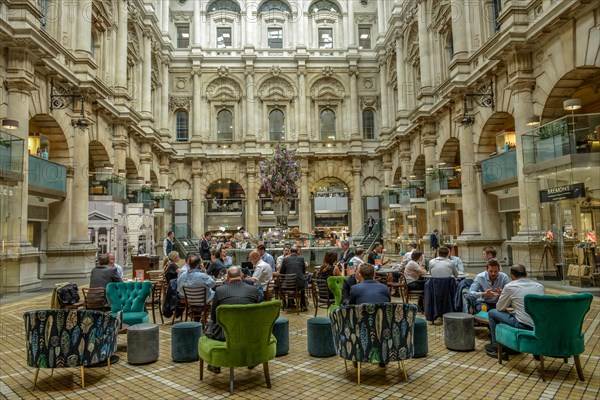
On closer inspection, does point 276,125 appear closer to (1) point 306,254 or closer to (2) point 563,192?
(1) point 306,254

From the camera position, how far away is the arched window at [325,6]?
105 ft

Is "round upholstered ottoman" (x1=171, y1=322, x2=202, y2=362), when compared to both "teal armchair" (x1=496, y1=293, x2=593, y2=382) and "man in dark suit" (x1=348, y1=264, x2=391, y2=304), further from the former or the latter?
"teal armchair" (x1=496, y1=293, x2=593, y2=382)

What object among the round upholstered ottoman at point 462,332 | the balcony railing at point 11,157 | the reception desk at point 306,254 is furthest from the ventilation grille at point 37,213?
the round upholstered ottoman at point 462,332

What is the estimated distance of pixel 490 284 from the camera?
6391 millimetres

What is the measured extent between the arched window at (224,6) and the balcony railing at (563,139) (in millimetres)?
25328

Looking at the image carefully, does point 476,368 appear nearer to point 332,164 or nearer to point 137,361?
point 137,361

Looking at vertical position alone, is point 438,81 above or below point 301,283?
above

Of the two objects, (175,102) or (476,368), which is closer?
(476,368)

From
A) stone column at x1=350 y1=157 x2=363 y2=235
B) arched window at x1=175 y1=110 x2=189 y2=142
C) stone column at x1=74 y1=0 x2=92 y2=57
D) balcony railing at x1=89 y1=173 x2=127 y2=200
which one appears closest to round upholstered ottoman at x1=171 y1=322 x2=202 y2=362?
balcony railing at x1=89 y1=173 x2=127 y2=200

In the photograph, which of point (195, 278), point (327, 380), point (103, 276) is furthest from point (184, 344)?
point (103, 276)

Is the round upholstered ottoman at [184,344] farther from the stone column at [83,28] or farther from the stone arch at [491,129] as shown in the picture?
the stone column at [83,28]

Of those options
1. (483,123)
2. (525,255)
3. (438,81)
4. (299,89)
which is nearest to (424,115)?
(438,81)

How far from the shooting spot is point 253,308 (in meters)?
4.65

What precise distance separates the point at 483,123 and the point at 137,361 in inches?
538
